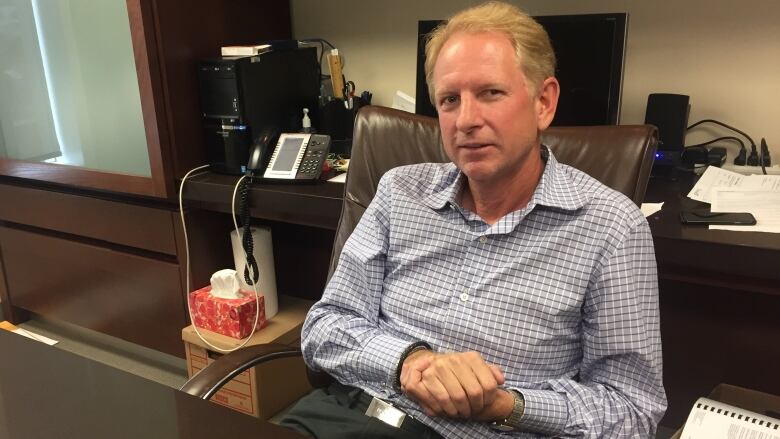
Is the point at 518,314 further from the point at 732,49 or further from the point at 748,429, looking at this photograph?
the point at 732,49

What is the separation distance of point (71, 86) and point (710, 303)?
218 centimetres

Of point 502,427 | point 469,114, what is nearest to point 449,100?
point 469,114

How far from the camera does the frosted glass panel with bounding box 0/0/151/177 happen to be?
2.14 m

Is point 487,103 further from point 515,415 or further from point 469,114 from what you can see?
point 515,415

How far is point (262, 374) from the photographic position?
2057 millimetres

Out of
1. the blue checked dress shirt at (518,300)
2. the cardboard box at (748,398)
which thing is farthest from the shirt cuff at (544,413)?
the cardboard box at (748,398)

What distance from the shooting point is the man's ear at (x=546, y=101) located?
44.3 inches

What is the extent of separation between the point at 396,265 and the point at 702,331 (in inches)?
37.3

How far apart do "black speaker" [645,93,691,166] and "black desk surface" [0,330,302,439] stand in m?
1.41

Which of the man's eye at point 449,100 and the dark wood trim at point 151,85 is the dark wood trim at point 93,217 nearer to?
the dark wood trim at point 151,85

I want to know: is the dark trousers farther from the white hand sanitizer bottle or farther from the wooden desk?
the white hand sanitizer bottle

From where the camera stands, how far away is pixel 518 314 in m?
1.10

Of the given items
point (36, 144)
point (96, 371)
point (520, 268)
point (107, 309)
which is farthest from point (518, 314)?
point (36, 144)

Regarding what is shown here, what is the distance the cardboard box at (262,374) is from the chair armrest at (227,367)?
71 cm
